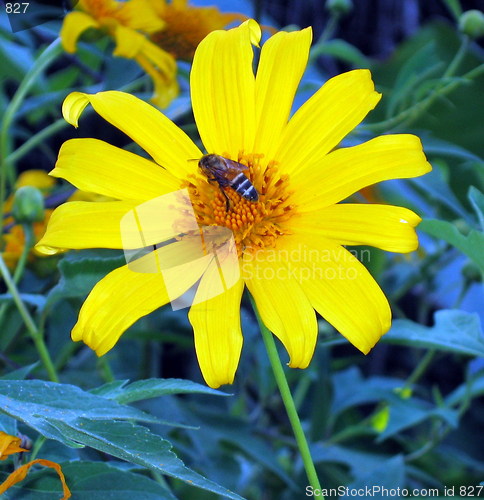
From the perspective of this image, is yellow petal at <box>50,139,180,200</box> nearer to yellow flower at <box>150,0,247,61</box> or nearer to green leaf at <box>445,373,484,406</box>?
yellow flower at <box>150,0,247,61</box>

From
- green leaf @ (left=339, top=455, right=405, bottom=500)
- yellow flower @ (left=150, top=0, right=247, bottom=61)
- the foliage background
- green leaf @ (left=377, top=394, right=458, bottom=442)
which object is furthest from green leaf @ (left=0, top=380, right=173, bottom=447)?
yellow flower @ (left=150, top=0, right=247, bottom=61)

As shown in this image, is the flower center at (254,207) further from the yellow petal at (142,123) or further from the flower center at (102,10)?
the flower center at (102,10)

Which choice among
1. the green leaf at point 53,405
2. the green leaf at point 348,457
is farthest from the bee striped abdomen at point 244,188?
the green leaf at point 348,457

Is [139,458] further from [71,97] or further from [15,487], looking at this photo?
[71,97]

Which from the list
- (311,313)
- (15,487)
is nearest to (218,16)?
(311,313)

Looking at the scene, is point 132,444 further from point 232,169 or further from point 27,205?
point 27,205
